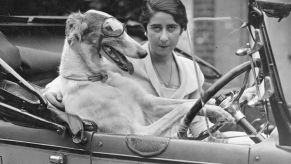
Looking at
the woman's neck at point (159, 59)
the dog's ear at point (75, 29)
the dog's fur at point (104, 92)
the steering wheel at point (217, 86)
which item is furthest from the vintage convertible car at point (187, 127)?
the woman's neck at point (159, 59)

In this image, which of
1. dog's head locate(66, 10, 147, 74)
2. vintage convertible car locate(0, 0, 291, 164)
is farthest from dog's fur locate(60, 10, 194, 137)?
vintage convertible car locate(0, 0, 291, 164)

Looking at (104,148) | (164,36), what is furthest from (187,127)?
(164,36)

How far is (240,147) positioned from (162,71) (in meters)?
1.04

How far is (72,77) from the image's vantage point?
298 centimetres

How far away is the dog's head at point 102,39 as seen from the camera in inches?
117

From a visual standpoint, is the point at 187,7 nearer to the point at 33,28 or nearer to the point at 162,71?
the point at 162,71

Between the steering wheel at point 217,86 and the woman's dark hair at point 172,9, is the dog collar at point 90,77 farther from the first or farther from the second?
the steering wheel at point 217,86

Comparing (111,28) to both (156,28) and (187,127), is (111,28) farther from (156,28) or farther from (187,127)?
(187,127)

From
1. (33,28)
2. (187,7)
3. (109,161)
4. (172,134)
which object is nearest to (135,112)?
(172,134)

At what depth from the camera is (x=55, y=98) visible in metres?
3.08

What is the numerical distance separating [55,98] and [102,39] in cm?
40

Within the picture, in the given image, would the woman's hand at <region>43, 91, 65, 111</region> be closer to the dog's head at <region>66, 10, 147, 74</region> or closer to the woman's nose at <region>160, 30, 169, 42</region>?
the dog's head at <region>66, 10, 147, 74</region>

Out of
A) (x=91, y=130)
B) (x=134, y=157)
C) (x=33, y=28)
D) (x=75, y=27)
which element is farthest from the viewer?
(x=33, y=28)

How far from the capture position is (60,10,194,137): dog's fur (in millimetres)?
2902
